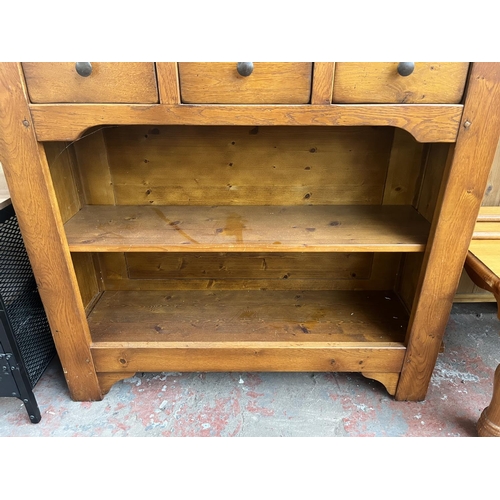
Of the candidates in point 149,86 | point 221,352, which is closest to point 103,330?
point 221,352

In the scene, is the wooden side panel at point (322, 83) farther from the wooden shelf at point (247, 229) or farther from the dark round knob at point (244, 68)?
the wooden shelf at point (247, 229)

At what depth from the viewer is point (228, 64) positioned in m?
0.81

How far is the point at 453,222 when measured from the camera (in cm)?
95

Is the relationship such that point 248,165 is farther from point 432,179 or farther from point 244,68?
point 432,179

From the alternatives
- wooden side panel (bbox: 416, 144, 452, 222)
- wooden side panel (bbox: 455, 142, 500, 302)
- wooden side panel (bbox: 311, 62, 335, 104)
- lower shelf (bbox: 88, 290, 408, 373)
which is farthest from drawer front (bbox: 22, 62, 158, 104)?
wooden side panel (bbox: 455, 142, 500, 302)

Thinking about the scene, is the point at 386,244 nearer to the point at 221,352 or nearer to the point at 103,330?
the point at 221,352

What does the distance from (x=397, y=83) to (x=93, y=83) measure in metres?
0.72

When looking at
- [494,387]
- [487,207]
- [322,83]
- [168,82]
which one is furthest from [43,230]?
[487,207]

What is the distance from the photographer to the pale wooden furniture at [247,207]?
832mm

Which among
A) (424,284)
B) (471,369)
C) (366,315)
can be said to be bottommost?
(471,369)

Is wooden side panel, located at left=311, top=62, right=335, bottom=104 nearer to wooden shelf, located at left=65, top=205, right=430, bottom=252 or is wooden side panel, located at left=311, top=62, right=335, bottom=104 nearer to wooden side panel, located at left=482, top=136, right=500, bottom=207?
wooden shelf, located at left=65, top=205, right=430, bottom=252

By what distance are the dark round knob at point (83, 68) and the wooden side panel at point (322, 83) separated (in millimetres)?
520

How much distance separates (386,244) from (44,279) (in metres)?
1.03

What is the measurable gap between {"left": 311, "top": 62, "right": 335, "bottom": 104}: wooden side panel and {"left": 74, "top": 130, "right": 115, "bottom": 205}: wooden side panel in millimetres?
788
